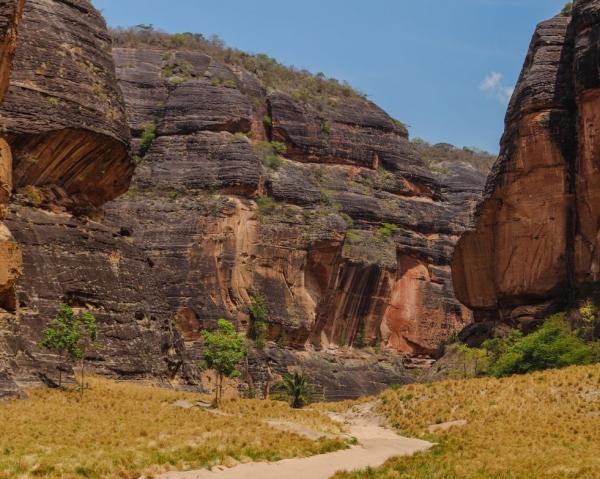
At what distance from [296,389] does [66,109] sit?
980 inches

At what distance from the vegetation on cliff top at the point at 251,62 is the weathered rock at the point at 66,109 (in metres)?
41.6

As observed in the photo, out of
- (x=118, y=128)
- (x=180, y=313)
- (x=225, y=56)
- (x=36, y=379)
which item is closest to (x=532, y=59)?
(x=118, y=128)

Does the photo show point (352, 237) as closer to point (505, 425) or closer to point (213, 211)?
point (213, 211)

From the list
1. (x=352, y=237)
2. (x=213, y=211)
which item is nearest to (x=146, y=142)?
(x=213, y=211)

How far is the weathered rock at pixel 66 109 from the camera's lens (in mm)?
48531

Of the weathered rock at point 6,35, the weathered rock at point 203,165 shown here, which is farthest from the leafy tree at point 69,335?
the weathered rock at point 203,165

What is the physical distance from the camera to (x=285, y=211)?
274ft

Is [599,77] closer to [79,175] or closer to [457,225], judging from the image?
[79,175]

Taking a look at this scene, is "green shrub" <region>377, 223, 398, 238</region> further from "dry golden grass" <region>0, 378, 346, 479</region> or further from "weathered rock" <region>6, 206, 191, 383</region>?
"dry golden grass" <region>0, 378, 346, 479</region>

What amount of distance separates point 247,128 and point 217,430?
189 ft

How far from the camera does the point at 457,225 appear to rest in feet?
319

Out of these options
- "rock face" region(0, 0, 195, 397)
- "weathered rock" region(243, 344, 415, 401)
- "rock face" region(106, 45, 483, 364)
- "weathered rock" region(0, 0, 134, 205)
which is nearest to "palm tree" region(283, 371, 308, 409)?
"weathered rock" region(243, 344, 415, 401)

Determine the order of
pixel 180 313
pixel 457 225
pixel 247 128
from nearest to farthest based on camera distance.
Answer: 1. pixel 180 313
2. pixel 247 128
3. pixel 457 225

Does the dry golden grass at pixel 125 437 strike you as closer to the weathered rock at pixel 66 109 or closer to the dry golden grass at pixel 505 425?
the dry golden grass at pixel 505 425
